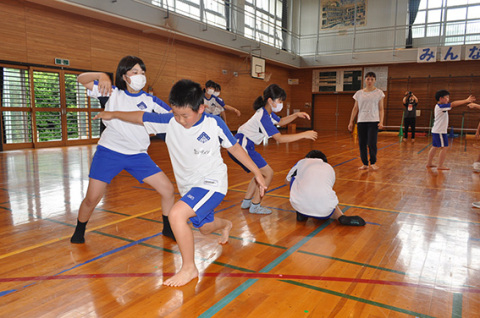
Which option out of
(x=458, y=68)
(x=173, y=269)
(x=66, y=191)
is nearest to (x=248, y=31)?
(x=458, y=68)

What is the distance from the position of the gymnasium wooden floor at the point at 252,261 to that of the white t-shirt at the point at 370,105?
2.34 meters

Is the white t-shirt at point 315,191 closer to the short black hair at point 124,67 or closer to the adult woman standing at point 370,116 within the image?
the short black hair at point 124,67

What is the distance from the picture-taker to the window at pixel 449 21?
16.2m

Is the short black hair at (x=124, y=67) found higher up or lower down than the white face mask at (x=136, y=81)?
higher up

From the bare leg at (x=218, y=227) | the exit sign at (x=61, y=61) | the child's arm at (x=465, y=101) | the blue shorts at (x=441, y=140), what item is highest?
the exit sign at (x=61, y=61)

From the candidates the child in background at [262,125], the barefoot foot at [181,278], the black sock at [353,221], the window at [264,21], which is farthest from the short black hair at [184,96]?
the window at [264,21]

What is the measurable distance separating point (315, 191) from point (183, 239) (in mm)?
1547

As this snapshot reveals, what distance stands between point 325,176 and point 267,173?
676 millimetres

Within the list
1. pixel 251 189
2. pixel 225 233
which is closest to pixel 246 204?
pixel 251 189

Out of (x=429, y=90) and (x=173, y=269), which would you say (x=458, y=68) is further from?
(x=173, y=269)

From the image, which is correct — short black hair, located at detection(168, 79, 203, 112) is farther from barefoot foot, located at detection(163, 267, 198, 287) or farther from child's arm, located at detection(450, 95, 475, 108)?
child's arm, located at detection(450, 95, 475, 108)

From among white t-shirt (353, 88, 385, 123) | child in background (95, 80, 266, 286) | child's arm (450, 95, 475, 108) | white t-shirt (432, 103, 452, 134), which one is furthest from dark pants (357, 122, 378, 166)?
child in background (95, 80, 266, 286)

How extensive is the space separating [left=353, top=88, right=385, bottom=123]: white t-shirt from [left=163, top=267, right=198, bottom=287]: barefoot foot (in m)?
5.48

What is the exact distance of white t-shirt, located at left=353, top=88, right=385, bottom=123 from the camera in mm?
6582
